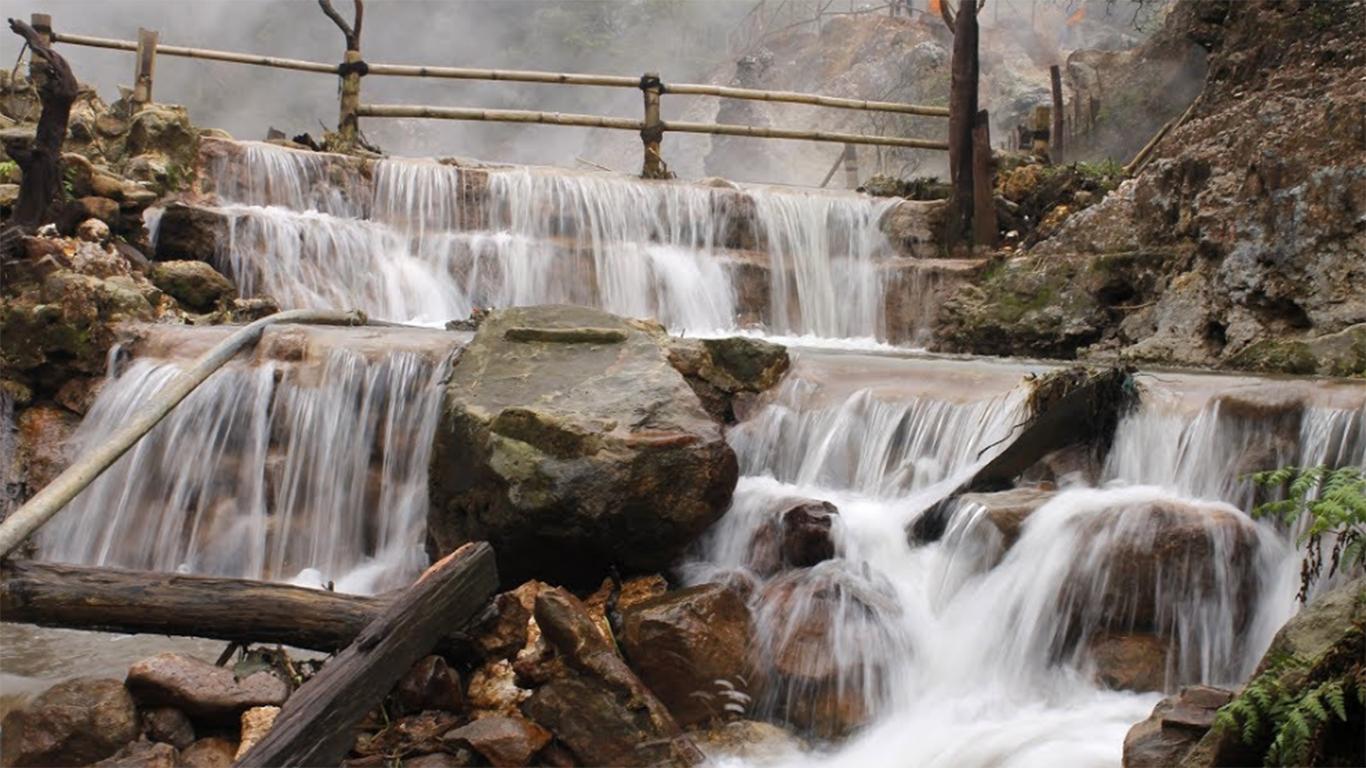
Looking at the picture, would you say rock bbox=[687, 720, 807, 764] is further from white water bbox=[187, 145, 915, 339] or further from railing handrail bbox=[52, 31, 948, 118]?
railing handrail bbox=[52, 31, 948, 118]

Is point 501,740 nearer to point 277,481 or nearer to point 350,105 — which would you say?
point 277,481

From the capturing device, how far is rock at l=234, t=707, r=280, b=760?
3617mm

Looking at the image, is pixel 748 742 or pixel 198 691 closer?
pixel 198 691

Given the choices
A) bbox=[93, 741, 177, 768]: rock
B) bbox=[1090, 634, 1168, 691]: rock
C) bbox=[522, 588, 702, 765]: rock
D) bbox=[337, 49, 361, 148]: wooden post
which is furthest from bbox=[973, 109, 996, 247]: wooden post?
bbox=[93, 741, 177, 768]: rock

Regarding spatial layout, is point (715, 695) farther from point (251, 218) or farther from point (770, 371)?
point (251, 218)

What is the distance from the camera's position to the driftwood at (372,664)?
3230 millimetres

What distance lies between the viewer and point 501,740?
3613mm

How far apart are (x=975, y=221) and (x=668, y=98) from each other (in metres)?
21.3

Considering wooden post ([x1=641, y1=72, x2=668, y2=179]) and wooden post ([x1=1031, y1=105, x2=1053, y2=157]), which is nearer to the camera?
wooden post ([x1=641, y1=72, x2=668, y2=179])

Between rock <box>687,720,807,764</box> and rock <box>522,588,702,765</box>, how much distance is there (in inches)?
6.4

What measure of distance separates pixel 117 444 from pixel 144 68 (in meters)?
7.64

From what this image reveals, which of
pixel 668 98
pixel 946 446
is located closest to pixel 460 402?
pixel 946 446

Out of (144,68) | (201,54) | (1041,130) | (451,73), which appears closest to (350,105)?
(451,73)

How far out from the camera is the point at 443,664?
12.8 feet
